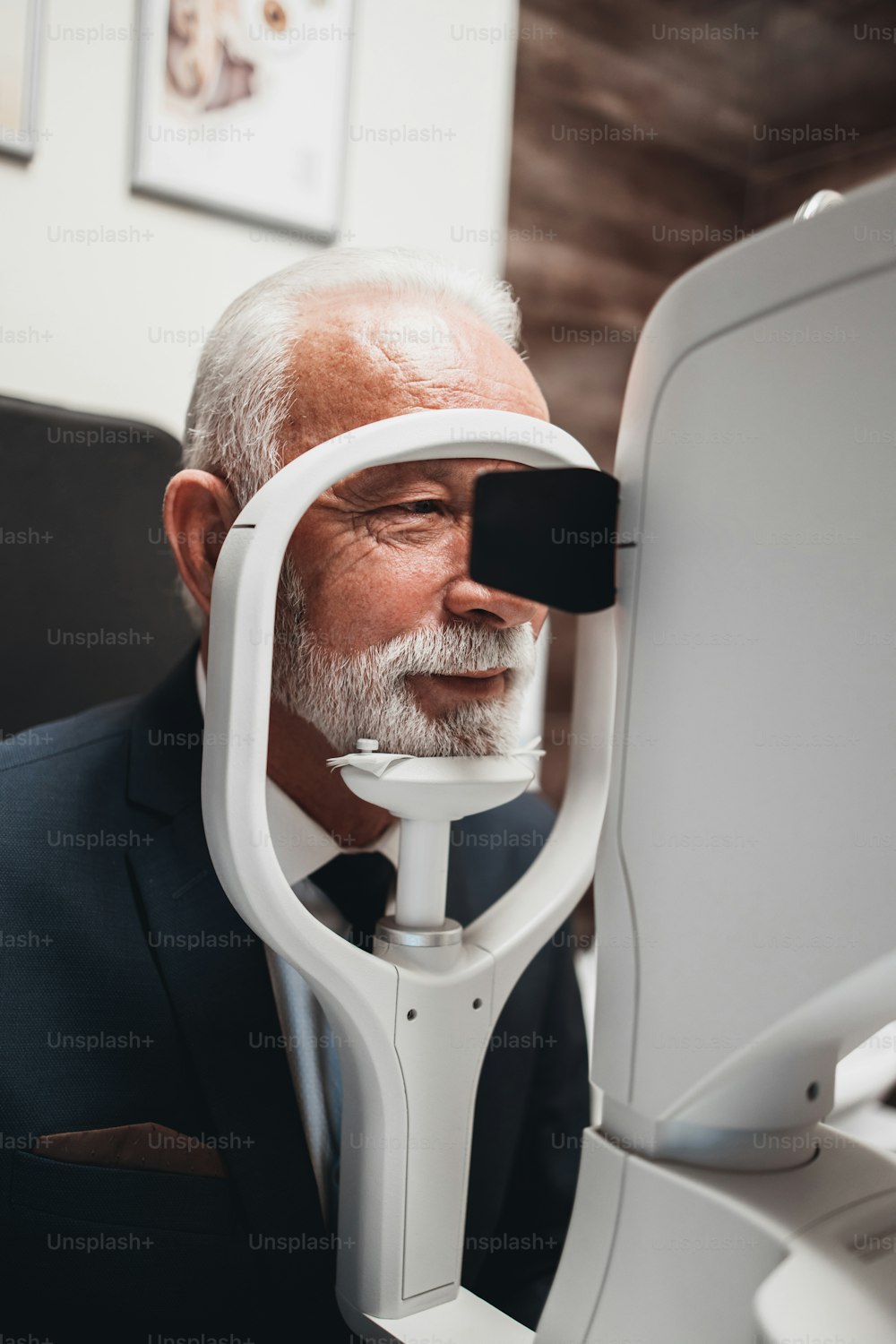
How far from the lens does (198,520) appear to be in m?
0.97

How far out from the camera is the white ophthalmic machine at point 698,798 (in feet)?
1.44

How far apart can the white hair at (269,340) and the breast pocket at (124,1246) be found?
577 mm

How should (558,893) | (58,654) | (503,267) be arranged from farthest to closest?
(503,267) < (58,654) < (558,893)

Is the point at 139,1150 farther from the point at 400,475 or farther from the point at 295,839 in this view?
the point at 400,475

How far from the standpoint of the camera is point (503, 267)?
1873mm

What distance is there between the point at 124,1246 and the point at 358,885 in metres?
0.34

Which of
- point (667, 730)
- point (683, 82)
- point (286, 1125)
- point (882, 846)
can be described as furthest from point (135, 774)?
point (683, 82)

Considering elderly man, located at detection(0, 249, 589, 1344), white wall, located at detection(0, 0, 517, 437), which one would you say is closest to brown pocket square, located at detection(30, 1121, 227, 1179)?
elderly man, located at detection(0, 249, 589, 1344)

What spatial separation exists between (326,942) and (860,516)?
0.38 m

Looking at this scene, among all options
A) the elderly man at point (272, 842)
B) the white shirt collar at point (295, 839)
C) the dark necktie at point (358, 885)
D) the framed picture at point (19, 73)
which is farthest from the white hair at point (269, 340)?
the framed picture at point (19, 73)

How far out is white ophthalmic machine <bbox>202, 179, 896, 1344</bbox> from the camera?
17.3 inches

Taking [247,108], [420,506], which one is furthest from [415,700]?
[247,108]

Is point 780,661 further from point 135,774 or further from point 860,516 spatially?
point 135,774

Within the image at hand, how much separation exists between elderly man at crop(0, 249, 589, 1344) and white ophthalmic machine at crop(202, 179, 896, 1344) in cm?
18
